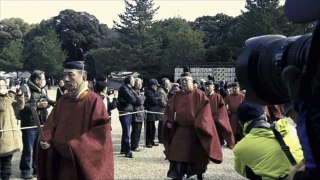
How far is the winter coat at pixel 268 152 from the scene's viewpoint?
338 cm

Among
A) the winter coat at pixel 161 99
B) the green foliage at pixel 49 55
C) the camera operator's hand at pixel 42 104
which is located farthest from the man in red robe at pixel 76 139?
the green foliage at pixel 49 55

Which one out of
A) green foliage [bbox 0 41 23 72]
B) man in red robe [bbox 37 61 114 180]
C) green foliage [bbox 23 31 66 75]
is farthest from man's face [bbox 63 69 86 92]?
green foliage [bbox 0 41 23 72]

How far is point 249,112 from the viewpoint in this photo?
151 inches

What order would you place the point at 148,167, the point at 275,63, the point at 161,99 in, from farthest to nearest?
1. the point at 161,99
2. the point at 148,167
3. the point at 275,63

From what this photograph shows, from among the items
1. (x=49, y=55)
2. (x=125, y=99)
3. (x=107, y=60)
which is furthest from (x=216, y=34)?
(x=125, y=99)

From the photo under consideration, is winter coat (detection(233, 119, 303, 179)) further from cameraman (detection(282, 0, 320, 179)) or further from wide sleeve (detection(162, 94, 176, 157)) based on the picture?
wide sleeve (detection(162, 94, 176, 157))

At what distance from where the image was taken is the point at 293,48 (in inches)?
53.4

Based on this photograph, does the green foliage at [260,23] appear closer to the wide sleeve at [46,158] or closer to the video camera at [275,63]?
the wide sleeve at [46,158]

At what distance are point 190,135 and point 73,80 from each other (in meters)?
3.22

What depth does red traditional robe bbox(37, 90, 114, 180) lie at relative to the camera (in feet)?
14.2

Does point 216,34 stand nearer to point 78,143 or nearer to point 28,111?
point 28,111

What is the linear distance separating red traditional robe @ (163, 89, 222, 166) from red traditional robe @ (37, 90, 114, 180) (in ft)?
9.82

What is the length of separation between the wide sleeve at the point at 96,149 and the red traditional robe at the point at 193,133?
3.00 metres

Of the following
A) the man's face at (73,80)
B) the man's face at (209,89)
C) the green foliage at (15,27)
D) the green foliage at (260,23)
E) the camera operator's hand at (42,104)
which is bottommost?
the camera operator's hand at (42,104)
